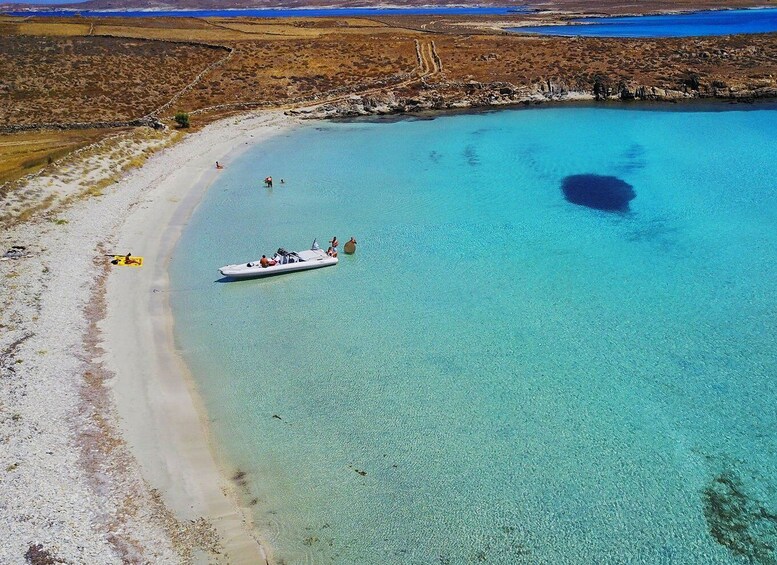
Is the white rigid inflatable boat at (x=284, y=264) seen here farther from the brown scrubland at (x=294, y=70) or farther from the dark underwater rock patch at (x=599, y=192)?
the brown scrubland at (x=294, y=70)

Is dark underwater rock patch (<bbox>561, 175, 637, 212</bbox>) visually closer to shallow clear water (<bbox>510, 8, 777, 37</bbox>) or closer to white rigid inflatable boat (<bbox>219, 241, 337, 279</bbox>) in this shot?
white rigid inflatable boat (<bbox>219, 241, 337, 279</bbox>)

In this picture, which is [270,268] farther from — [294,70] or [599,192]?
[294,70]

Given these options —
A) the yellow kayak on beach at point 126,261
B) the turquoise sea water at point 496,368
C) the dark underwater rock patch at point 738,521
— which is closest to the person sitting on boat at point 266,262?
the turquoise sea water at point 496,368

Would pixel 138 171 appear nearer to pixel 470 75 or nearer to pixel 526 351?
pixel 526 351

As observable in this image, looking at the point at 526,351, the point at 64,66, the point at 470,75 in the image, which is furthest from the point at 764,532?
the point at 64,66

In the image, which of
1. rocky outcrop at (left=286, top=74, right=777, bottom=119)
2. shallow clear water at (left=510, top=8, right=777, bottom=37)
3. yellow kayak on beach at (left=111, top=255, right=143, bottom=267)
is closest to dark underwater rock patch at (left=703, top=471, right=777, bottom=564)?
yellow kayak on beach at (left=111, top=255, right=143, bottom=267)

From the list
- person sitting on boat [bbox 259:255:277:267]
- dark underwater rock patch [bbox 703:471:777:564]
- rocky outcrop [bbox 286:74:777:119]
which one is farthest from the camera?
rocky outcrop [bbox 286:74:777:119]
